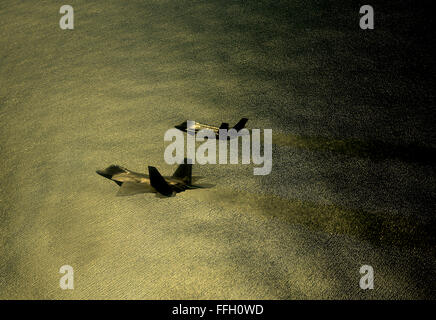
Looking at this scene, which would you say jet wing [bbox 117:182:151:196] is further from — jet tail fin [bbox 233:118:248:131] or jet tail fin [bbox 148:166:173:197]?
jet tail fin [bbox 233:118:248:131]

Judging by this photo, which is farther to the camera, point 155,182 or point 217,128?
point 217,128

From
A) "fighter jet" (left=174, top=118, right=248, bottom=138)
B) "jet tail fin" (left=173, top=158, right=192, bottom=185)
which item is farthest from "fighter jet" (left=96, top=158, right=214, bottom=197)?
"fighter jet" (left=174, top=118, right=248, bottom=138)

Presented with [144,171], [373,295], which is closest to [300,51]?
[144,171]

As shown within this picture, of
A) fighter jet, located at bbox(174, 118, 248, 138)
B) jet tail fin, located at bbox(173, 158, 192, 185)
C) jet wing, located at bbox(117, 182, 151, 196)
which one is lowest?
jet wing, located at bbox(117, 182, 151, 196)

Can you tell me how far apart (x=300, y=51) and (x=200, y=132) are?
1.63ft

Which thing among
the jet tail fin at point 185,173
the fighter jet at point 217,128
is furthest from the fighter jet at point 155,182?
the fighter jet at point 217,128

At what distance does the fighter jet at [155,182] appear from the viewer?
71 cm

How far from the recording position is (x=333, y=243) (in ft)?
2.31

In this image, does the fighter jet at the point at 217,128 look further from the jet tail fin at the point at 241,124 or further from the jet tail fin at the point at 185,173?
the jet tail fin at the point at 185,173

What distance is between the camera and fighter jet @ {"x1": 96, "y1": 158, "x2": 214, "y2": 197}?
71 cm

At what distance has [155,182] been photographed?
71 cm

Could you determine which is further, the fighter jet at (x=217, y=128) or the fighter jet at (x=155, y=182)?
the fighter jet at (x=217, y=128)

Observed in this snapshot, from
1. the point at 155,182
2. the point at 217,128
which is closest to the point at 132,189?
the point at 155,182

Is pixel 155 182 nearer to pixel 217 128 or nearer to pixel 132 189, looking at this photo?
pixel 132 189
